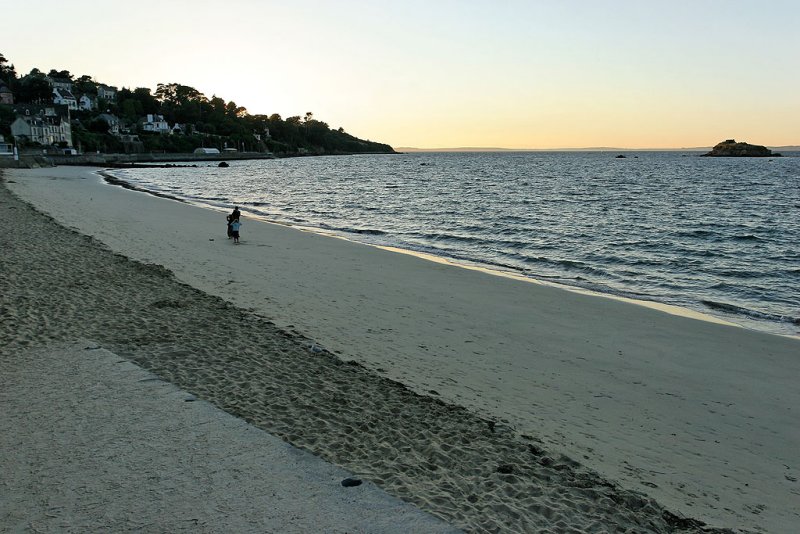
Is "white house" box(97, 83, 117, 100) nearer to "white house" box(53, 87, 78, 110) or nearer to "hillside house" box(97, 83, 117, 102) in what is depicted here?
"hillside house" box(97, 83, 117, 102)

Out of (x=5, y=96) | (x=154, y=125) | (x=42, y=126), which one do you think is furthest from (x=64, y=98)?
(x=42, y=126)

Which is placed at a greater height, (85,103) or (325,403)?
(85,103)

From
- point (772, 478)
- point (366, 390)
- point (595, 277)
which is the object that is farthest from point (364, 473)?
point (595, 277)

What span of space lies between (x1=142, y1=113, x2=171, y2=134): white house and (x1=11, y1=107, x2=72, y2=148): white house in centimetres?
4129

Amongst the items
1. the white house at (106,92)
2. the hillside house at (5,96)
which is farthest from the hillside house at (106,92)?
the hillside house at (5,96)

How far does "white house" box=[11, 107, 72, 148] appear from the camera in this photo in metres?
102

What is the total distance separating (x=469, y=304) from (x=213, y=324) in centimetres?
586

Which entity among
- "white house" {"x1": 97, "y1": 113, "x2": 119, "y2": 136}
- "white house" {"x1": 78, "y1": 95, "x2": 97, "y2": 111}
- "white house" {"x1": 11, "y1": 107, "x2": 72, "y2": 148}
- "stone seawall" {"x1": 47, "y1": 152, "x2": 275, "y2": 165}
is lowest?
"stone seawall" {"x1": 47, "y1": 152, "x2": 275, "y2": 165}

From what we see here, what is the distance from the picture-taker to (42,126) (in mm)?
106625

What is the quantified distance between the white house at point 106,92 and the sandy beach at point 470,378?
19269 cm

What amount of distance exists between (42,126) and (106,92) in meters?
85.5

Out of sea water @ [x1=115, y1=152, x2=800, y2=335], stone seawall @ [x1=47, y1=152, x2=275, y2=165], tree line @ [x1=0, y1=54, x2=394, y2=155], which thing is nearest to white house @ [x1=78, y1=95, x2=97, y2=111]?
tree line @ [x1=0, y1=54, x2=394, y2=155]

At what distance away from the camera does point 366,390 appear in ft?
24.5

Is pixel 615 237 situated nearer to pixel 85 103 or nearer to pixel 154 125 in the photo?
pixel 154 125
